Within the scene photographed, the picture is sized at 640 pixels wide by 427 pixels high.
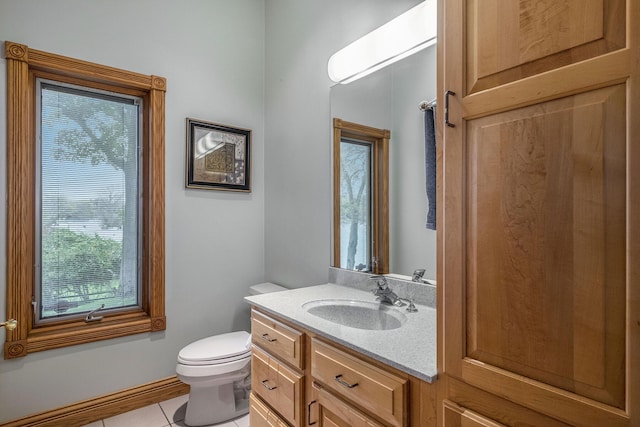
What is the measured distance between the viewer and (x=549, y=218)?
72 cm

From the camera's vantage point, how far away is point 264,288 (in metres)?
2.56

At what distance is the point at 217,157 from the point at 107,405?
1.77m

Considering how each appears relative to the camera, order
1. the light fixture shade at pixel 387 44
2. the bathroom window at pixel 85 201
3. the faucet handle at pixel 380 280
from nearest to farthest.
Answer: the light fixture shade at pixel 387 44 < the faucet handle at pixel 380 280 < the bathroom window at pixel 85 201

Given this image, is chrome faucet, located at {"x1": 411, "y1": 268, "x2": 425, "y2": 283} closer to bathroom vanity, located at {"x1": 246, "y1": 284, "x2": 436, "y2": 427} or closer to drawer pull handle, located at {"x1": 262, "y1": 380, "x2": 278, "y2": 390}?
bathroom vanity, located at {"x1": 246, "y1": 284, "x2": 436, "y2": 427}

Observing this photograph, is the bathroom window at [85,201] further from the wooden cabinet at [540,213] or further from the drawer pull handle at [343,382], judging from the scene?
the wooden cabinet at [540,213]

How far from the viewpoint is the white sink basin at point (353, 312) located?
5.10ft

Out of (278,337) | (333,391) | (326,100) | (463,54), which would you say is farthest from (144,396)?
(463,54)

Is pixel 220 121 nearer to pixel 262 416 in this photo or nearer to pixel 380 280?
pixel 380 280

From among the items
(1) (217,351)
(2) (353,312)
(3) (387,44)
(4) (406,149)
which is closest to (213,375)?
(1) (217,351)

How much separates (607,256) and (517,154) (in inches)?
10.4

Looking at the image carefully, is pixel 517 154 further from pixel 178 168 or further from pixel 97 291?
pixel 97 291

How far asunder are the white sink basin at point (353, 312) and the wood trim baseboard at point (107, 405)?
1.44 metres

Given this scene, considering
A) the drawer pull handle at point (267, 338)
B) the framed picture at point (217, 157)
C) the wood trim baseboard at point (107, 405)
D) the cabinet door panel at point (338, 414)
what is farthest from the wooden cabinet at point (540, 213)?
the wood trim baseboard at point (107, 405)

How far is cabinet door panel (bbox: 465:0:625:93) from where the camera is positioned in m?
0.65
